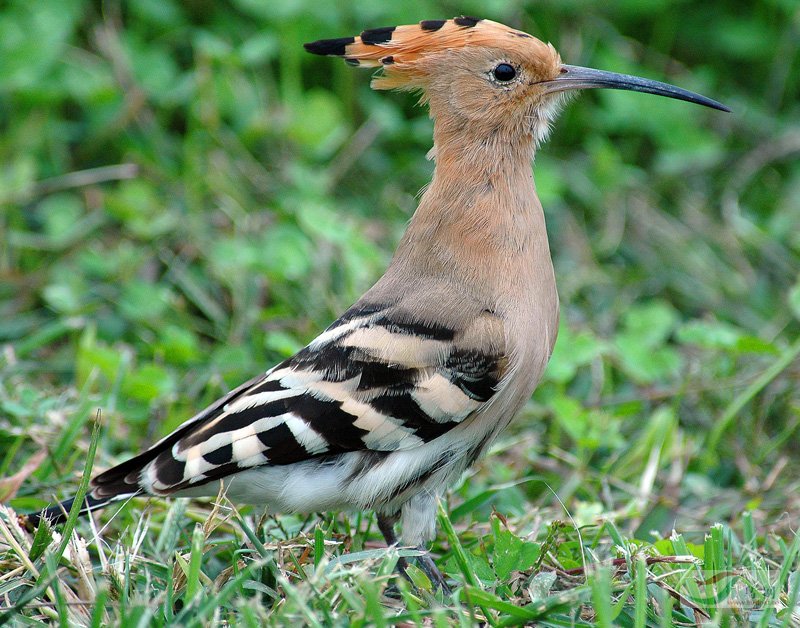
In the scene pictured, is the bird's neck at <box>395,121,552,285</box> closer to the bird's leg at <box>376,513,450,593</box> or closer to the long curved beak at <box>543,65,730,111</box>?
the long curved beak at <box>543,65,730,111</box>

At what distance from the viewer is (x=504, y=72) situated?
8.02 feet

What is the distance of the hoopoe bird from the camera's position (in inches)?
87.5

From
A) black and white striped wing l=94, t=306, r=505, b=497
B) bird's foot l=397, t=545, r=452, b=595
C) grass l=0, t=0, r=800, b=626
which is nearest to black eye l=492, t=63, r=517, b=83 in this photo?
black and white striped wing l=94, t=306, r=505, b=497

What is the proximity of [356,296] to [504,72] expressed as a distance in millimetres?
1119

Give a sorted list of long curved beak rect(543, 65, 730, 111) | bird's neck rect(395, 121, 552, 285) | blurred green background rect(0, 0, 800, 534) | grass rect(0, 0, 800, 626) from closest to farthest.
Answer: grass rect(0, 0, 800, 626)
bird's neck rect(395, 121, 552, 285)
long curved beak rect(543, 65, 730, 111)
blurred green background rect(0, 0, 800, 534)

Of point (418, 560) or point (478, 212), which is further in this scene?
point (478, 212)

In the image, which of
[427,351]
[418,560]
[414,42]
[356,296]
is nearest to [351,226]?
[356,296]

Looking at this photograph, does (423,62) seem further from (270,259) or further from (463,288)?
(270,259)

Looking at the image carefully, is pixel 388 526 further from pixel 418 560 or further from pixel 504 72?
pixel 504 72

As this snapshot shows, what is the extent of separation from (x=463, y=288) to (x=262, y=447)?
545mm

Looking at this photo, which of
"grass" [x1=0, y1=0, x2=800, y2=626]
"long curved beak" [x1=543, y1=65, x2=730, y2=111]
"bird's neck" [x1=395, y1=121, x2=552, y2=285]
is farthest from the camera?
"long curved beak" [x1=543, y1=65, x2=730, y2=111]

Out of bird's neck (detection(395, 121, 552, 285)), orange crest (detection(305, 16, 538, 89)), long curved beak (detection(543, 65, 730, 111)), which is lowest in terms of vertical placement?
bird's neck (detection(395, 121, 552, 285))

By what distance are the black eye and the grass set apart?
0.94 metres

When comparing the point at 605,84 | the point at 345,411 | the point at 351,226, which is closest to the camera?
the point at 345,411
